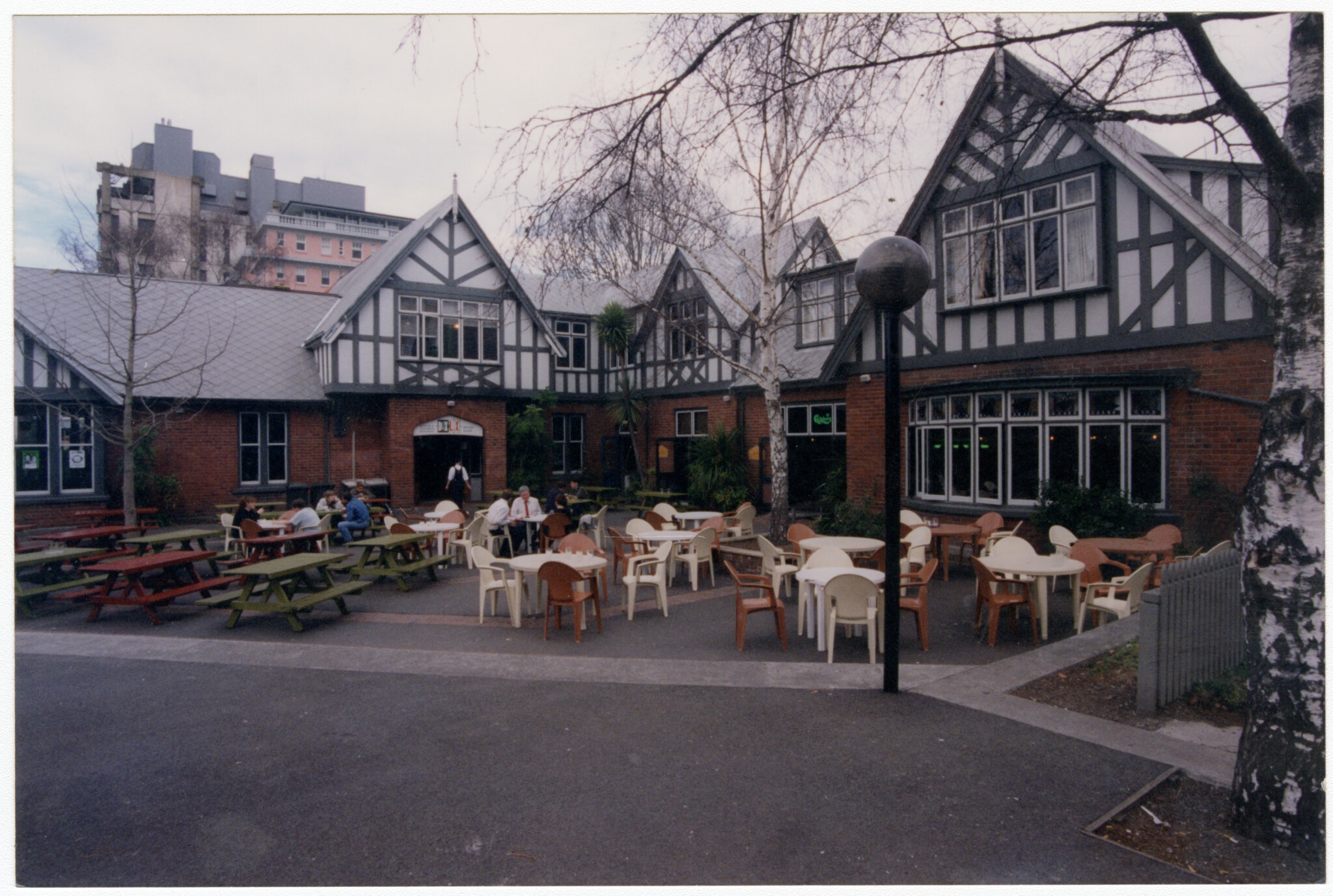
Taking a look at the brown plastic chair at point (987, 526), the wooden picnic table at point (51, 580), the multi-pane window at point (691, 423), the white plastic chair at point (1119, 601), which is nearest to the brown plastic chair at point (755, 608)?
the white plastic chair at point (1119, 601)

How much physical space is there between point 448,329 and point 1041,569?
17.5 meters

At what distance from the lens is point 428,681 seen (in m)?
6.18

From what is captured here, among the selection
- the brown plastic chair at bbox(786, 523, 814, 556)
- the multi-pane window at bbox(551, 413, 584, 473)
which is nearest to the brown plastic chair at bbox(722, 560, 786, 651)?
the brown plastic chair at bbox(786, 523, 814, 556)

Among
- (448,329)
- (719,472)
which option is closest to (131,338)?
(448,329)

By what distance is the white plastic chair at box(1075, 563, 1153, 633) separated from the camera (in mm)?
7285

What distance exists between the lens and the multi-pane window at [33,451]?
16.2 metres

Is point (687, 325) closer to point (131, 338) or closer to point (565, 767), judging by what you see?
point (131, 338)

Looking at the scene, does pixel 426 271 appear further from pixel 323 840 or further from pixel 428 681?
pixel 323 840

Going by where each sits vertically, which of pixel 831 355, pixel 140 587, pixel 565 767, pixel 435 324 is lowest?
pixel 565 767

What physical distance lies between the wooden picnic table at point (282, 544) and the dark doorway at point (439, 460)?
8.67 metres

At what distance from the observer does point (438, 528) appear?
1294 centimetres

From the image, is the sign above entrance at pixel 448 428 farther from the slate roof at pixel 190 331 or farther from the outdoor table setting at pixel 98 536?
the outdoor table setting at pixel 98 536

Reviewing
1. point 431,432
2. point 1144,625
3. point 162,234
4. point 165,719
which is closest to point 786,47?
point 1144,625

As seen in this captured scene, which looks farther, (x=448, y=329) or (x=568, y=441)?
(x=568, y=441)
